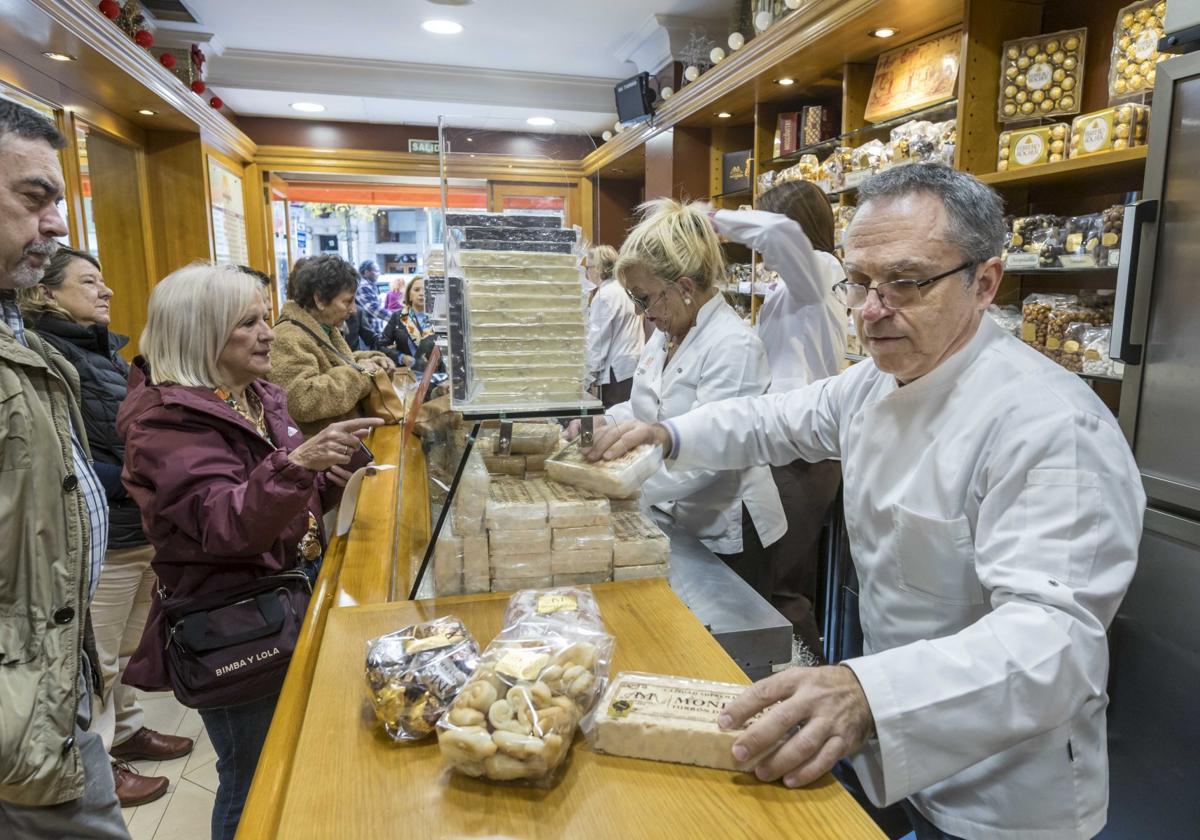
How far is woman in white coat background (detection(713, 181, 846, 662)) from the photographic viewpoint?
8.45 feet

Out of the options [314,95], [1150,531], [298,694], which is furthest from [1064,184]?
[314,95]

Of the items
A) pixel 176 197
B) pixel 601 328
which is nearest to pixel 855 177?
pixel 601 328

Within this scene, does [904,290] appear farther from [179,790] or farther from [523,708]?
[179,790]

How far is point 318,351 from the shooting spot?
3404mm

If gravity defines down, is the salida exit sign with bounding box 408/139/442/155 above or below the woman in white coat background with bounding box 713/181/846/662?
above

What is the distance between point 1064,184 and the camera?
286cm

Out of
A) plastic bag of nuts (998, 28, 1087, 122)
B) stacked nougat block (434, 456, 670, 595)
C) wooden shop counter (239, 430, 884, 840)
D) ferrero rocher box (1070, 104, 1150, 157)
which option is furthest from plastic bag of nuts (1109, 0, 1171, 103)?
wooden shop counter (239, 430, 884, 840)

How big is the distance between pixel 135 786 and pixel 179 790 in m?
0.14

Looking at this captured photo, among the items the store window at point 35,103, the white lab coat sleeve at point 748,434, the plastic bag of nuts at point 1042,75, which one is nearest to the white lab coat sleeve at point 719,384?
the white lab coat sleeve at point 748,434

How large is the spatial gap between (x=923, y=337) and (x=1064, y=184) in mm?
2211

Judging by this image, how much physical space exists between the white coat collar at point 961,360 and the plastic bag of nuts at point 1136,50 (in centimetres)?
162

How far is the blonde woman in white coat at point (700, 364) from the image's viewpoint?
2043 millimetres

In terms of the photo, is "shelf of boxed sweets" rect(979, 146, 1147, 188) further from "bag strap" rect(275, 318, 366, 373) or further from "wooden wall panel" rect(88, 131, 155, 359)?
"wooden wall panel" rect(88, 131, 155, 359)

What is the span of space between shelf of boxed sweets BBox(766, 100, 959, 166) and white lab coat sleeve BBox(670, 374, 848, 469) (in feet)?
6.39
